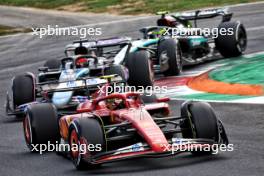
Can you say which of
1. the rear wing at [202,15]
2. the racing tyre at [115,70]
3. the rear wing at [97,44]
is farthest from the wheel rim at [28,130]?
the rear wing at [202,15]

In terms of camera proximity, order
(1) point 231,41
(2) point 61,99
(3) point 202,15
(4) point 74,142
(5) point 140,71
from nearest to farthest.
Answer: (4) point 74,142, (2) point 61,99, (5) point 140,71, (3) point 202,15, (1) point 231,41

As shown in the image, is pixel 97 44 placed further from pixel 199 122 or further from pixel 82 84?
pixel 199 122

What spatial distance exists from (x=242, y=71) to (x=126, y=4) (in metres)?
19.5

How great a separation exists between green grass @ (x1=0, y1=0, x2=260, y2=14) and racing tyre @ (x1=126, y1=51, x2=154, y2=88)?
17.1m

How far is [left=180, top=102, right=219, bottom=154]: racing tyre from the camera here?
478 inches

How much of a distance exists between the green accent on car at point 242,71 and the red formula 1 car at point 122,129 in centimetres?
585

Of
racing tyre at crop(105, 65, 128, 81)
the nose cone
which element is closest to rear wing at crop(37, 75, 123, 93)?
the nose cone

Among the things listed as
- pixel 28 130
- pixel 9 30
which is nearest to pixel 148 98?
pixel 28 130

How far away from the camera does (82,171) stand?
12.0 m

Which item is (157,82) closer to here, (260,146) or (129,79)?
(129,79)

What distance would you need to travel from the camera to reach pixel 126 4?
39562 mm

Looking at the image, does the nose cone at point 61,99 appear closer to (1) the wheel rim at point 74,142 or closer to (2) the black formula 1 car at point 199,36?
(1) the wheel rim at point 74,142

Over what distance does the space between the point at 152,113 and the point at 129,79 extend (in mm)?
6101

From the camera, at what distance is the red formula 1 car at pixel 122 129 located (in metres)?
11.8
